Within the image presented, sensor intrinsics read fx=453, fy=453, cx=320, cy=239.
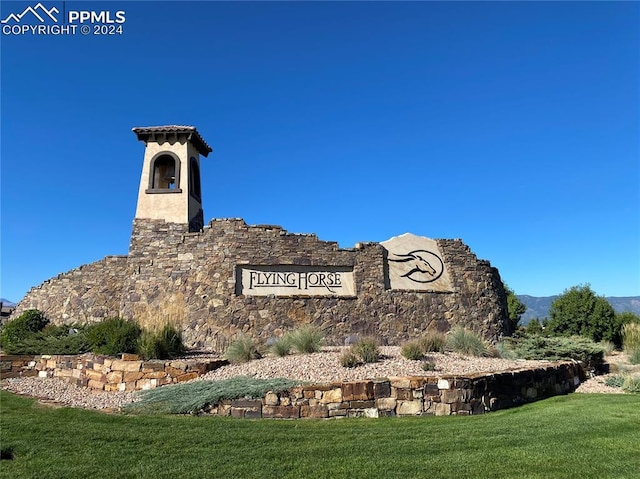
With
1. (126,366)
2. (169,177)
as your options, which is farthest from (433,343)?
(169,177)

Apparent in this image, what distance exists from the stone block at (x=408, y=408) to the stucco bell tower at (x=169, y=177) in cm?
1463

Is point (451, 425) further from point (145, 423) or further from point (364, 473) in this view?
point (145, 423)

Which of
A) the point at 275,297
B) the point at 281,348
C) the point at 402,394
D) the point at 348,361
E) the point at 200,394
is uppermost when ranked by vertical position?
the point at 275,297

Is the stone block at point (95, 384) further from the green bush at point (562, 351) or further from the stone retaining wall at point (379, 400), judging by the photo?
the green bush at point (562, 351)

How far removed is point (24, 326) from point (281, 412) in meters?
15.6

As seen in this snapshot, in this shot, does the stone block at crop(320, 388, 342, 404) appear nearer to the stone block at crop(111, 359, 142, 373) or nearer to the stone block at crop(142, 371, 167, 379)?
the stone block at crop(142, 371, 167, 379)

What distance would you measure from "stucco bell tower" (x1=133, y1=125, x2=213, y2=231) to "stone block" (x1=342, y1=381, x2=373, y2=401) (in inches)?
556

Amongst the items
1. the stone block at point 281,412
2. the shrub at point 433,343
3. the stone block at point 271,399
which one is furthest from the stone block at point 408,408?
the shrub at point 433,343

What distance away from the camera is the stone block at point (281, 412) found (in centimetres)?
788

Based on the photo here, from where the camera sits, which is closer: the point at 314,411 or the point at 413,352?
the point at 314,411

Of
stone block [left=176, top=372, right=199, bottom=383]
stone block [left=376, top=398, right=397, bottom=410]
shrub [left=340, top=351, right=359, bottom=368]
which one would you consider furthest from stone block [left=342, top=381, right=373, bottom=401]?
stone block [left=176, top=372, right=199, bottom=383]

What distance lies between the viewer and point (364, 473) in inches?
200

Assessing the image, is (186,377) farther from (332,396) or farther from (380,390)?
(380,390)

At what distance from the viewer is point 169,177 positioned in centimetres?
2297
